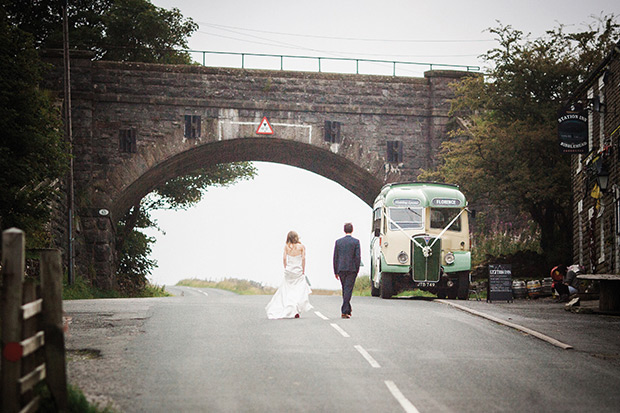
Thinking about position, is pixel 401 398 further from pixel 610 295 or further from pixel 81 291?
pixel 81 291

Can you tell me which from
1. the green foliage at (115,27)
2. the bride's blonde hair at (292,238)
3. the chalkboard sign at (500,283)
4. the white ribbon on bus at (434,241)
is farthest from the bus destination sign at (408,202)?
the green foliage at (115,27)

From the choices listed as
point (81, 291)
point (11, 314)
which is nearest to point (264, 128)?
point (81, 291)

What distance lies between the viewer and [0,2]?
75.2ft

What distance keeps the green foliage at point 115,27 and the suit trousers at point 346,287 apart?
101ft

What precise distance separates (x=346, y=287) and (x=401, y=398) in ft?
25.6

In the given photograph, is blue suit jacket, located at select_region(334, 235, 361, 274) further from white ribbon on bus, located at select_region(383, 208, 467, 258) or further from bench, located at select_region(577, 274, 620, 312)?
white ribbon on bus, located at select_region(383, 208, 467, 258)

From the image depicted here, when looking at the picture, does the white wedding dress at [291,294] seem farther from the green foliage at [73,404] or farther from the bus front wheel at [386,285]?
the green foliage at [73,404]

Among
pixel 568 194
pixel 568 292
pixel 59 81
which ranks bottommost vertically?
pixel 568 292

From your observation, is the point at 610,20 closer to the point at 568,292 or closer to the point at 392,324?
the point at 568,292

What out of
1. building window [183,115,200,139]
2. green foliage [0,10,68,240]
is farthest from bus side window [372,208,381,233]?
building window [183,115,200,139]

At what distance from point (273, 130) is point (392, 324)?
68.0ft

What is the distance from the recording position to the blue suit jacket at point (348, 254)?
54.1 ft

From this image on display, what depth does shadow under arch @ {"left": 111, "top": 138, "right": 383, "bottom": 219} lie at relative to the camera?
1399 inches

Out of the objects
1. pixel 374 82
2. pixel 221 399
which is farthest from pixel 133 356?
pixel 374 82
